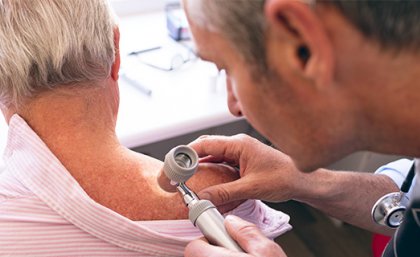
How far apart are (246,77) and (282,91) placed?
5 cm

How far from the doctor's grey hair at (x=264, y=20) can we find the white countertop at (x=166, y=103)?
0.74 meters

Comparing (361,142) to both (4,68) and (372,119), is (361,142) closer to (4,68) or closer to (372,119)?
(372,119)

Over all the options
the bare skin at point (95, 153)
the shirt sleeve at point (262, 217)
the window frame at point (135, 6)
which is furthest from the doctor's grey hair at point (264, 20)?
the window frame at point (135, 6)

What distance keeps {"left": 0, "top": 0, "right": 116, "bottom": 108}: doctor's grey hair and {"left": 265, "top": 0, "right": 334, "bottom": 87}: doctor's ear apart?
469 mm

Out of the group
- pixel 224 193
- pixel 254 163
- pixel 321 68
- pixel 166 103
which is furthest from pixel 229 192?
pixel 166 103

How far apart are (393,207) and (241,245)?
13.1 inches

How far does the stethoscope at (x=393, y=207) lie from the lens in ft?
3.23

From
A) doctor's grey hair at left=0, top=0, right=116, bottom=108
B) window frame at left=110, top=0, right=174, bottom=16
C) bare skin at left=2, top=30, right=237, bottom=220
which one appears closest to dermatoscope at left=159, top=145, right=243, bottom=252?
bare skin at left=2, top=30, right=237, bottom=220

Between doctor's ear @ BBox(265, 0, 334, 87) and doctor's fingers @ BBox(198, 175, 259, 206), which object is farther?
doctor's fingers @ BBox(198, 175, 259, 206)

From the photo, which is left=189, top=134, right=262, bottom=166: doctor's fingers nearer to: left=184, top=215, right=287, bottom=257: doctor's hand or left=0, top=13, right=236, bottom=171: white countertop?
left=184, top=215, right=287, bottom=257: doctor's hand

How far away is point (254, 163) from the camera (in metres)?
1.05

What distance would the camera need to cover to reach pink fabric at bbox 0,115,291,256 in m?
0.85

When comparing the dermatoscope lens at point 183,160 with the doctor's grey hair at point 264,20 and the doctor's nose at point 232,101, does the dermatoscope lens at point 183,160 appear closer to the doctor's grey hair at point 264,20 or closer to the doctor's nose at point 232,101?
the doctor's nose at point 232,101

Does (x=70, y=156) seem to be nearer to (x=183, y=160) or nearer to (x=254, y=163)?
(x=183, y=160)
